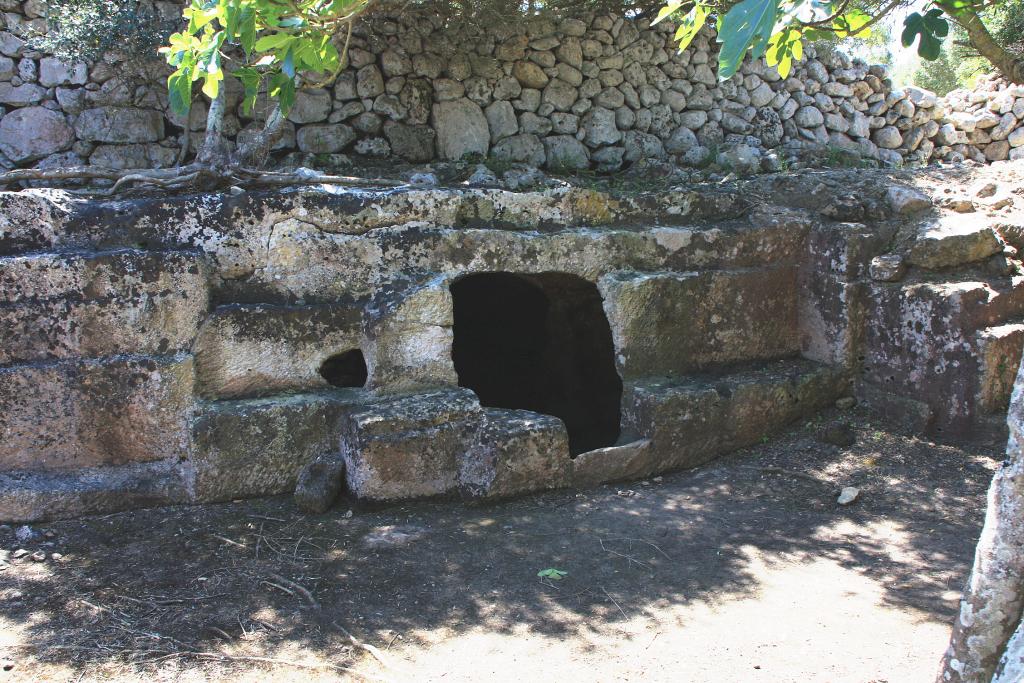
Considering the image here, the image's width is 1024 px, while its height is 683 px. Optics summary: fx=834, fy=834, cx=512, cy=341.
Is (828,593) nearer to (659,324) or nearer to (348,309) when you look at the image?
(659,324)

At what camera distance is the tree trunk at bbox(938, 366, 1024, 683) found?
6.57 ft

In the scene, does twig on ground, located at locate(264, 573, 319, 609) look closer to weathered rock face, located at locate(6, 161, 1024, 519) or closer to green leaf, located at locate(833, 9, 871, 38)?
weathered rock face, located at locate(6, 161, 1024, 519)

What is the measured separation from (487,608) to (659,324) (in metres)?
2.11

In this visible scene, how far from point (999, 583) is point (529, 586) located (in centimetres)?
179

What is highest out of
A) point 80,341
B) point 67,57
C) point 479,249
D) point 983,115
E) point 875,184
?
point 983,115

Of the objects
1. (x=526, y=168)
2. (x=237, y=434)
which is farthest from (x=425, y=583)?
(x=526, y=168)

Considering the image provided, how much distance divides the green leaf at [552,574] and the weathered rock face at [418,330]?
0.69m

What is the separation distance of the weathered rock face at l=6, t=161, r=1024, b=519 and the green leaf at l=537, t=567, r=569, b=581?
0.69 metres

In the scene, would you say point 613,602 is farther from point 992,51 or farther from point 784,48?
point 992,51

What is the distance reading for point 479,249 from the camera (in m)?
4.48

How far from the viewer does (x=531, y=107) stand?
28.9 feet

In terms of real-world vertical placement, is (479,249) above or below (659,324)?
above

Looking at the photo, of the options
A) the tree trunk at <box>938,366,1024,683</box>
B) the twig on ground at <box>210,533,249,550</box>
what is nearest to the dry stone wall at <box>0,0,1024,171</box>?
the twig on ground at <box>210,533,249,550</box>

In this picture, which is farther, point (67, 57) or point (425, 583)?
point (67, 57)
